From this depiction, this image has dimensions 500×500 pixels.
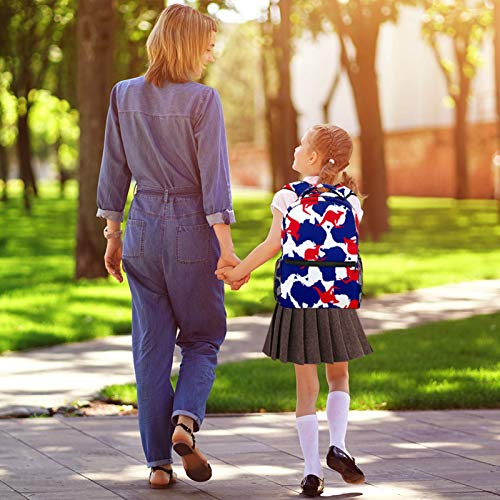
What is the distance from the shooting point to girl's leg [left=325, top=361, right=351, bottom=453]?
16.6 feet

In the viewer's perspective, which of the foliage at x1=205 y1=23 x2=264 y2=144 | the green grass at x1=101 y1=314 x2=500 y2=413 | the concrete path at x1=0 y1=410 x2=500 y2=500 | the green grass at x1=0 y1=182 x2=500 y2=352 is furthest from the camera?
the foliage at x1=205 y1=23 x2=264 y2=144

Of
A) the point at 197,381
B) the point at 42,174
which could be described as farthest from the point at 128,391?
the point at 42,174

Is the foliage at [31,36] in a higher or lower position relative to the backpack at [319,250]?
higher

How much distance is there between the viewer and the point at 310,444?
5.02m

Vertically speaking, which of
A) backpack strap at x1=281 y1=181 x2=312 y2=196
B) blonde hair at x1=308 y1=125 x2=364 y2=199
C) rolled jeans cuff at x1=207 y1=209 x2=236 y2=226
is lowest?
rolled jeans cuff at x1=207 y1=209 x2=236 y2=226

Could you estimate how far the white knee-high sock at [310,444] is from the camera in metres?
5.00

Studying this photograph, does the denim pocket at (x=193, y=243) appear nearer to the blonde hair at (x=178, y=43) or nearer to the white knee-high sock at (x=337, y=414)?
the blonde hair at (x=178, y=43)

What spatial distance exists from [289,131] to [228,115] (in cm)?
7451

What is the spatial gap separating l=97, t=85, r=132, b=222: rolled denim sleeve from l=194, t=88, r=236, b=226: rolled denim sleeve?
15.9 inches

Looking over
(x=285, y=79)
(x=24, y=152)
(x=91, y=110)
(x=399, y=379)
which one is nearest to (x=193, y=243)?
(x=399, y=379)

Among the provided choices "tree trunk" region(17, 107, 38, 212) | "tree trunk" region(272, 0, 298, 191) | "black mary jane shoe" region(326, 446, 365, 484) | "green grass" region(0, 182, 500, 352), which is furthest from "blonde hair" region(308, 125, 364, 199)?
"tree trunk" region(17, 107, 38, 212)

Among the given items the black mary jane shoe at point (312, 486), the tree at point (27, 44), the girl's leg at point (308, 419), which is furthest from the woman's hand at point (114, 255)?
the tree at point (27, 44)

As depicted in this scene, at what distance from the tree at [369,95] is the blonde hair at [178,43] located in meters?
19.4

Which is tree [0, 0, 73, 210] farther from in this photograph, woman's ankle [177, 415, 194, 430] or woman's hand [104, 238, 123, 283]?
woman's ankle [177, 415, 194, 430]
